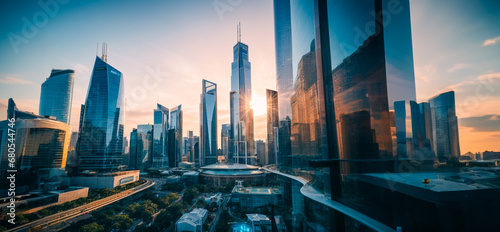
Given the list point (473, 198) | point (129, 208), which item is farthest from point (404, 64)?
point (129, 208)

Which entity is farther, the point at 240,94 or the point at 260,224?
the point at 240,94

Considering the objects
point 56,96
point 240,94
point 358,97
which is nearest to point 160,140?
point 56,96

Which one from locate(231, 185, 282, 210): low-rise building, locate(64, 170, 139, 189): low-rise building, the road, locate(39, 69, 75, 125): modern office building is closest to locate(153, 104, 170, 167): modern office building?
locate(39, 69, 75, 125): modern office building

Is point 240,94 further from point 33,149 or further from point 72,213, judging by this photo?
point 72,213

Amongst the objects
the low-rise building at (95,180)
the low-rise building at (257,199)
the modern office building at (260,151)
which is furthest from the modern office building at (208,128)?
the low-rise building at (257,199)

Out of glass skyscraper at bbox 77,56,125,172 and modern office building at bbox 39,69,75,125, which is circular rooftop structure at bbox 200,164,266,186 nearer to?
glass skyscraper at bbox 77,56,125,172

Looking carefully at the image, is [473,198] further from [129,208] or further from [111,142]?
[111,142]
